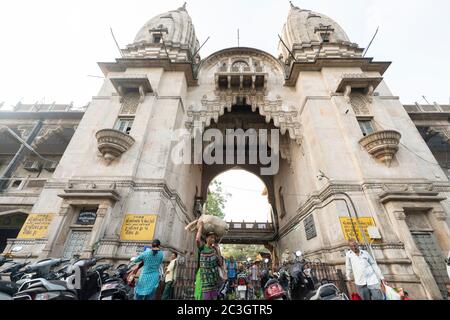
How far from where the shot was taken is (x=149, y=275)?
456 cm

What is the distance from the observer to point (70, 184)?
29.3ft

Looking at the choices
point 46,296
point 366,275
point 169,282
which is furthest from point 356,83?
point 46,296

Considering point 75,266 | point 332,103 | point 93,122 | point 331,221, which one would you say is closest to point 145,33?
point 93,122

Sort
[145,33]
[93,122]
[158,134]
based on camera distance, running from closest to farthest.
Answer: [158,134], [93,122], [145,33]

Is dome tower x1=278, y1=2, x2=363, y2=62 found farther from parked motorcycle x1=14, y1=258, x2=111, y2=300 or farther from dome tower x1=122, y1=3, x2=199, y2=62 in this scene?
parked motorcycle x1=14, y1=258, x2=111, y2=300

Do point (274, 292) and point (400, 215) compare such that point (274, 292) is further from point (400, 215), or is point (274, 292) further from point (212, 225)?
point (400, 215)

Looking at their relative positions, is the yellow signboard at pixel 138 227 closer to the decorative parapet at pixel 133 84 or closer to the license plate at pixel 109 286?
the license plate at pixel 109 286

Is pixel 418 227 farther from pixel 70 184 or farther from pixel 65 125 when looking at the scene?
pixel 65 125

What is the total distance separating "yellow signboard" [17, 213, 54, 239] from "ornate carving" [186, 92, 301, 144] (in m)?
8.16

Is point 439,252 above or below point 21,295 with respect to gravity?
above

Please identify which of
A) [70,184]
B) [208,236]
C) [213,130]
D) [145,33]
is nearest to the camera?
[208,236]

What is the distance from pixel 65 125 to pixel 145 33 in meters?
9.49

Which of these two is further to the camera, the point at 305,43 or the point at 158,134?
the point at 305,43
